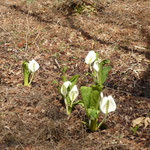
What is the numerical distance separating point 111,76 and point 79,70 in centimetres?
31

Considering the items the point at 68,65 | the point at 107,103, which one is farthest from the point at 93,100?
the point at 68,65

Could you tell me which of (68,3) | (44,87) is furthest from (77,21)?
(44,87)

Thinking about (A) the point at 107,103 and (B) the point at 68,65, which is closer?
(A) the point at 107,103

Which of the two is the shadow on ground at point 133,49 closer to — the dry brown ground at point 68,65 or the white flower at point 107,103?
the dry brown ground at point 68,65

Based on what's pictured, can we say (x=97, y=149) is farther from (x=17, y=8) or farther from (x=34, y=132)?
(x=17, y=8)

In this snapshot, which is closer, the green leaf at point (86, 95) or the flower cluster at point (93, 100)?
the flower cluster at point (93, 100)

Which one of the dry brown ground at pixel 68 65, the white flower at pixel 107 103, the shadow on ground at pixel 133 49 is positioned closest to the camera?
the white flower at pixel 107 103

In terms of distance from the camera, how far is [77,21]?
3.17 metres

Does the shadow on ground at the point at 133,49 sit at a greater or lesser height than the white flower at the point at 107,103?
greater

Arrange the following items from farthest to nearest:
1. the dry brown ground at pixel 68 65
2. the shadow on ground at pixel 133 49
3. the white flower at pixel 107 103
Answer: the shadow on ground at pixel 133 49
the dry brown ground at pixel 68 65
the white flower at pixel 107 103

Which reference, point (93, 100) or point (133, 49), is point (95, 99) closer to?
point (93, 100)

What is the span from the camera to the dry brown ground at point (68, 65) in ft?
Result: 4.95

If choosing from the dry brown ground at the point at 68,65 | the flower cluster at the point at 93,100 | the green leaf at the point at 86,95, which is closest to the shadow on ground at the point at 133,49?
the dry brown ground at the point at 68,65

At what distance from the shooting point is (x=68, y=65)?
7.87ft
